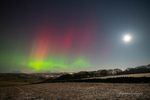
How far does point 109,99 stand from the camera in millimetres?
21859

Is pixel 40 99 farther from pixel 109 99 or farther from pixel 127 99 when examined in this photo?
pixel 127 99

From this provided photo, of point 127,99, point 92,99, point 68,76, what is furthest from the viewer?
point 68,76

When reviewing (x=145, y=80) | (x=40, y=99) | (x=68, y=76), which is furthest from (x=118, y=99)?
(x=68, y=76)

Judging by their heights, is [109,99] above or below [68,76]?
below

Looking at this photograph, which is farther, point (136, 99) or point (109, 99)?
point (109, 99)

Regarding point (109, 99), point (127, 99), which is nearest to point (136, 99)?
point (127, 99)

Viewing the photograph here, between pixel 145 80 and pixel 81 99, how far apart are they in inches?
1186

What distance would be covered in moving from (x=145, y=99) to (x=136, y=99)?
112 cm

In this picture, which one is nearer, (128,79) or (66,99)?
(66,99)

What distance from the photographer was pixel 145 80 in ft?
155

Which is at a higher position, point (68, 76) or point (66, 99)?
point (68, 76)

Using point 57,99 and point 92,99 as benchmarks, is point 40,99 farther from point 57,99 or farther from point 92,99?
point 92,99

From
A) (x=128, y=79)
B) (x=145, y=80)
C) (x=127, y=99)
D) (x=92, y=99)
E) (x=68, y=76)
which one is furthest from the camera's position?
(x=68, y=76)

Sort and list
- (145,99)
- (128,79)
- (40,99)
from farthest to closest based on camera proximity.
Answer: (128,79) → (40,99) → (145,99)
